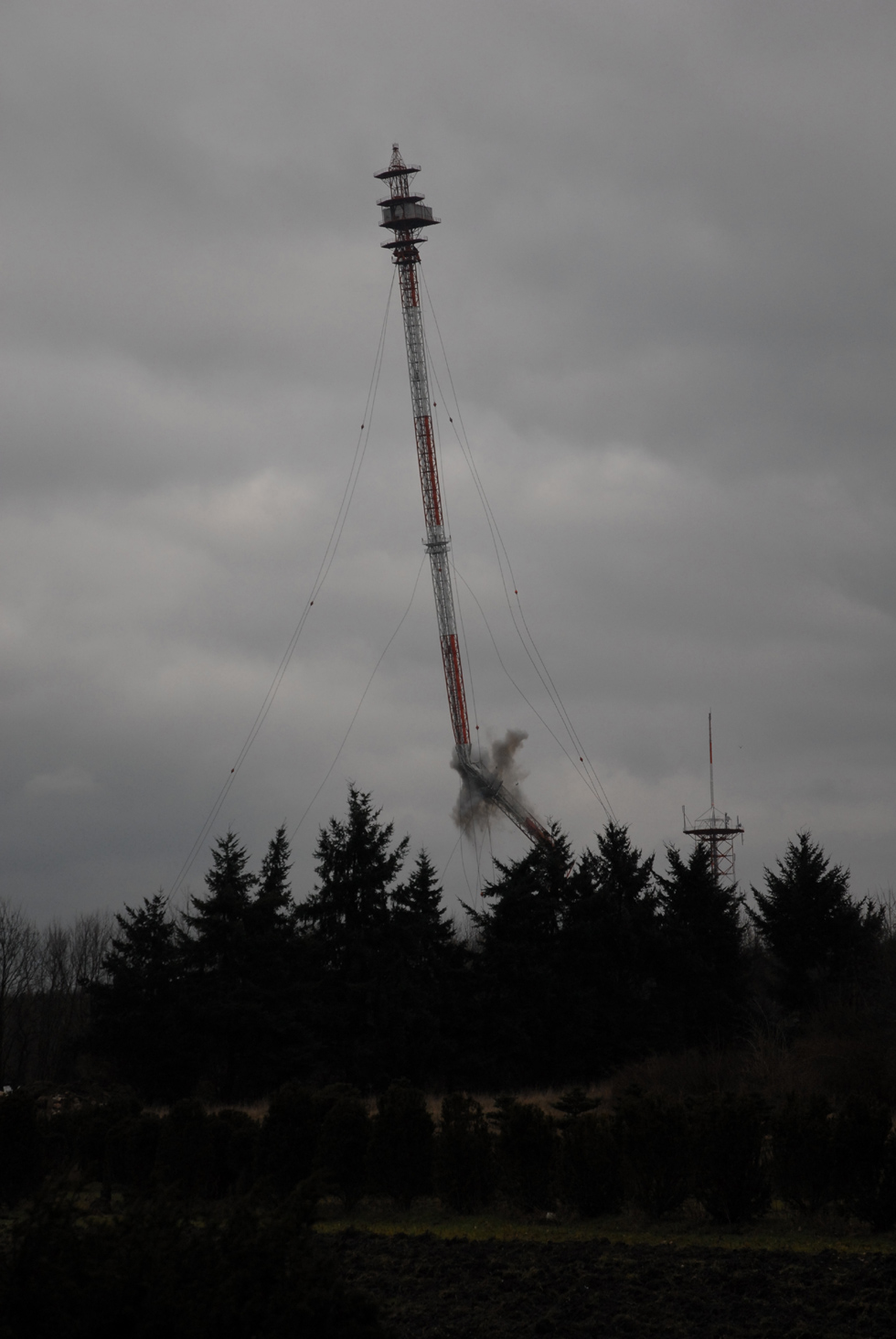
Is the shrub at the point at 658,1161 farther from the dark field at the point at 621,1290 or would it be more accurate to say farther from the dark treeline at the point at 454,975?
the dark treeline at the point at 454,975

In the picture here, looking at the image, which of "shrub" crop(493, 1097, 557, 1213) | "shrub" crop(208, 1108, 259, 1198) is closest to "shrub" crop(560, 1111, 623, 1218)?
"shrub" crop(493, 1097, 557, 1213)

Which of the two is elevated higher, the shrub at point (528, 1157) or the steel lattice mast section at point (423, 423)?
the steel lattice mast section at point (423, 423)

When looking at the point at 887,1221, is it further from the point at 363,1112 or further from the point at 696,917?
the point at 696,917

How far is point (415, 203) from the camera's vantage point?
3825 centimetres

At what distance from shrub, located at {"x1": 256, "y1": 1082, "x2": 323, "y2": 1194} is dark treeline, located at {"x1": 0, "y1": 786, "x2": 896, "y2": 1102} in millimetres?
16613

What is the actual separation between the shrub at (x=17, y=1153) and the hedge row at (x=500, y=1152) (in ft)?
0.06

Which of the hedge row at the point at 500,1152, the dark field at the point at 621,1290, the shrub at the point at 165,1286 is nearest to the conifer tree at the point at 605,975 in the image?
the hedge row at the point at 500,1152

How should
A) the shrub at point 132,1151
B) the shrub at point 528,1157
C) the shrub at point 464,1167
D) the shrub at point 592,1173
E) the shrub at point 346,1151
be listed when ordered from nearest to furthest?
the shrub at point 592,1173 → the shrub at point 528,1157 → the shrub at point 464,1167 → the shrub at point 346,1151 → the shrub at point 132,1151

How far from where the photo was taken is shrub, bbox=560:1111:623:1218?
49.6 feet

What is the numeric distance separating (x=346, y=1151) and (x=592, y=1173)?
3.64 metres

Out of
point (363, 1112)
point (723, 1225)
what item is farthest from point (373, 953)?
point (723, 1225)

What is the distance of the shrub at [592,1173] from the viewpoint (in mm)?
15109

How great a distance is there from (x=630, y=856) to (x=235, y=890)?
52.2 ft

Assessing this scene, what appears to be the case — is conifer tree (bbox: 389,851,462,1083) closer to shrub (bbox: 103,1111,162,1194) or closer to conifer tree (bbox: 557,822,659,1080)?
conifer tree (bbox: 557,822,659,1080)
